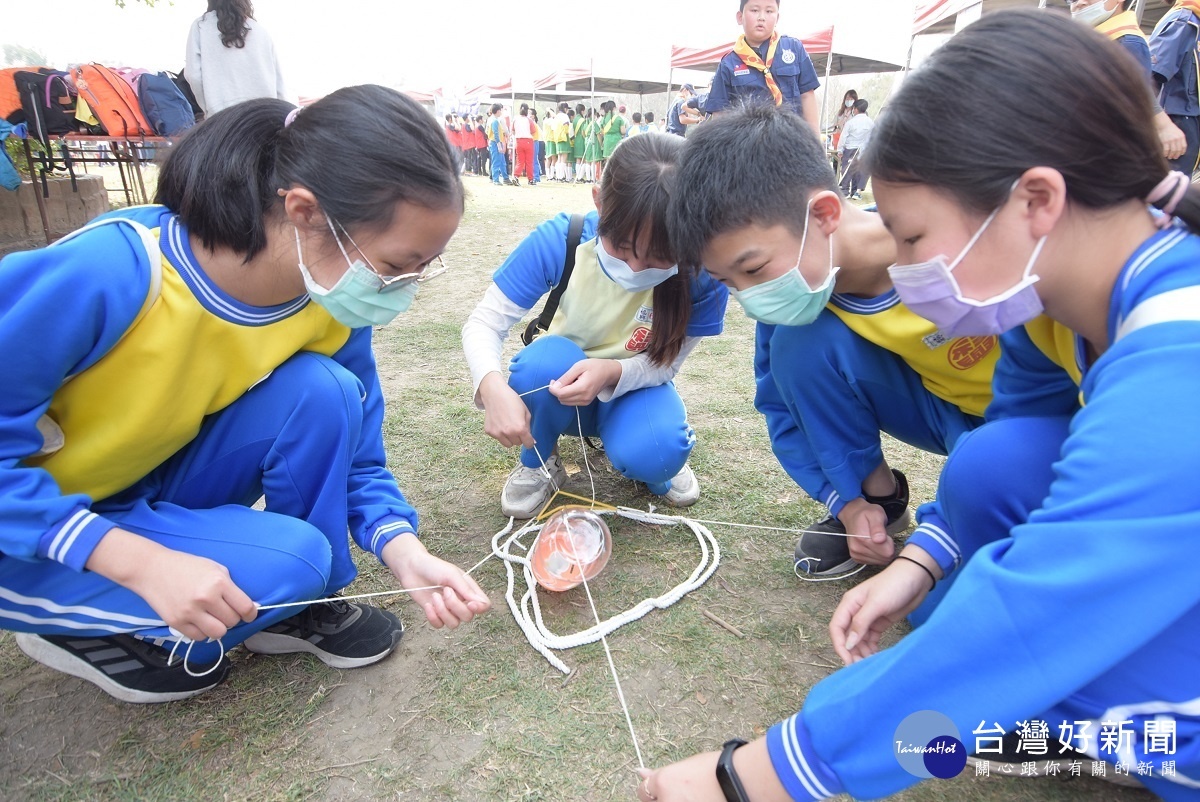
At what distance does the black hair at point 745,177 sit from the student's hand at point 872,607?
742 mm

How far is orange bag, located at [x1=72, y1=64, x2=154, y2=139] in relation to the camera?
541 centimetres

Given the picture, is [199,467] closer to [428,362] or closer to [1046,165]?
[1046,165]

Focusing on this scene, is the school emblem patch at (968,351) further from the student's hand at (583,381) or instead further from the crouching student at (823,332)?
the student's hand at (583,381)

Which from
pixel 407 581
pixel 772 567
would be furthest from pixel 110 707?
pixel 772 567

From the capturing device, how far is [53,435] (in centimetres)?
127

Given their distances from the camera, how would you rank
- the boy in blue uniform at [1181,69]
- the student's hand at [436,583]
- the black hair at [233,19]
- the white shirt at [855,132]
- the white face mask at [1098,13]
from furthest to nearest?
the white shirt at [855,132], the black hair at [233,19], the boy in blue uniform at [1181,69], the white face mask at [1098,13], the student's hand at [436,583]

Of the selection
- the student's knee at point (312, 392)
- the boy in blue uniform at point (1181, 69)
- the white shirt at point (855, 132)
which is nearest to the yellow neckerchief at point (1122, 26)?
the boy in blue uniform at point (1181, 69)

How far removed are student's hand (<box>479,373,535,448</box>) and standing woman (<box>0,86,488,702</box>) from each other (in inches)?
18.6

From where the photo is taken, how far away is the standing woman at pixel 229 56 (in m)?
3.68

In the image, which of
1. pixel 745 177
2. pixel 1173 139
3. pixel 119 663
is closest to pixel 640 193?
pixel 745 177

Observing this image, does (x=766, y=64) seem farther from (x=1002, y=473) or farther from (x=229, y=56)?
(x=1002, y=473)

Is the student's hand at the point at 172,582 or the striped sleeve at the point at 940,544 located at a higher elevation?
the student's hand at the point at 172,582

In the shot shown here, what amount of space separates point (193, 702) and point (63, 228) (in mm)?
6700

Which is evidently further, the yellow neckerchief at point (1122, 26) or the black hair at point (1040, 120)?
the yellow neckerchief at point (1122, 26)
